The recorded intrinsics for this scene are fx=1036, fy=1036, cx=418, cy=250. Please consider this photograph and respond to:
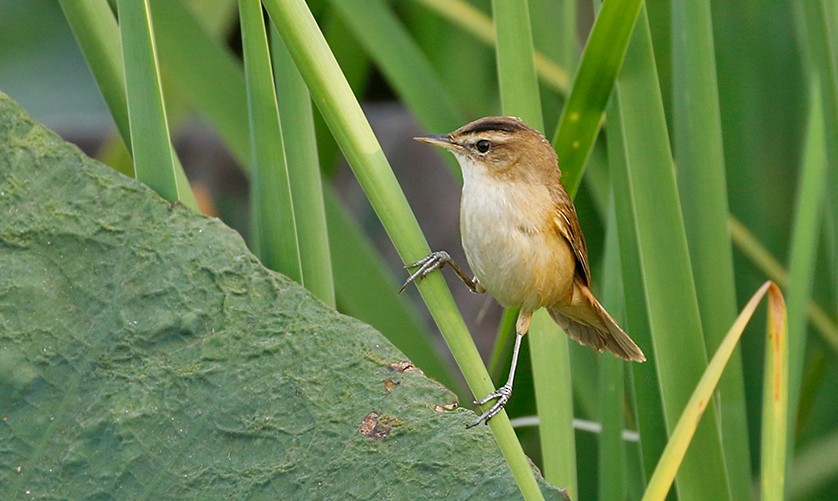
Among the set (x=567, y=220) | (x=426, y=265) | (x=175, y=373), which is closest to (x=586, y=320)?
(x=567, y=220)

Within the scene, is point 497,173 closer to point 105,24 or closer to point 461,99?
point 105,24

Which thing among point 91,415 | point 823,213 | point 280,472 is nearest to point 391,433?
point 280,472

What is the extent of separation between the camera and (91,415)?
1.22 metres

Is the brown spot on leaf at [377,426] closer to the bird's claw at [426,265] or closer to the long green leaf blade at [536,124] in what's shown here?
the bird's claw at [426,265]

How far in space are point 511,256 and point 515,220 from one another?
0.06 meters

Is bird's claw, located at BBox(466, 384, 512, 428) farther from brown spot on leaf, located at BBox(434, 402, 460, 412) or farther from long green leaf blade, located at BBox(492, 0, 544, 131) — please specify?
long green leaf blade, located at BBox(492, 0, 544, 131)

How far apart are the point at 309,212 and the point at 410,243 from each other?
0.25 m

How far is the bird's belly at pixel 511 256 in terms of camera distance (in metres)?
1.72

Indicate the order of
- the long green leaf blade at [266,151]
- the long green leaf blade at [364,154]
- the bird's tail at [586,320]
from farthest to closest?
the bird's tail at [586,320], the long green leaf blade at [266,151], the long green leaf blade at [364,154]

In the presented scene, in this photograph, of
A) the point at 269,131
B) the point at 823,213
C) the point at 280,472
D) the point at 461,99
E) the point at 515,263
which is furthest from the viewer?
the point at 461,99

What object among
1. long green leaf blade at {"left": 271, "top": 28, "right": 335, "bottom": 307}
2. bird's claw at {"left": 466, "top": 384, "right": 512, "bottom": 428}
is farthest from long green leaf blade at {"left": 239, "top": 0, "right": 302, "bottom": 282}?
bird's claw at {"left": 466, "top": 384, "right": 512, "bottom": 428}

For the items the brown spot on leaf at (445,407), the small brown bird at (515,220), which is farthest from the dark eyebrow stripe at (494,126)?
the brown spot on leaf at (445,407)

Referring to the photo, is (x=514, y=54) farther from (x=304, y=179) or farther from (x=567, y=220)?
(x=567, y=220)

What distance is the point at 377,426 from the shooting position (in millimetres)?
1222
